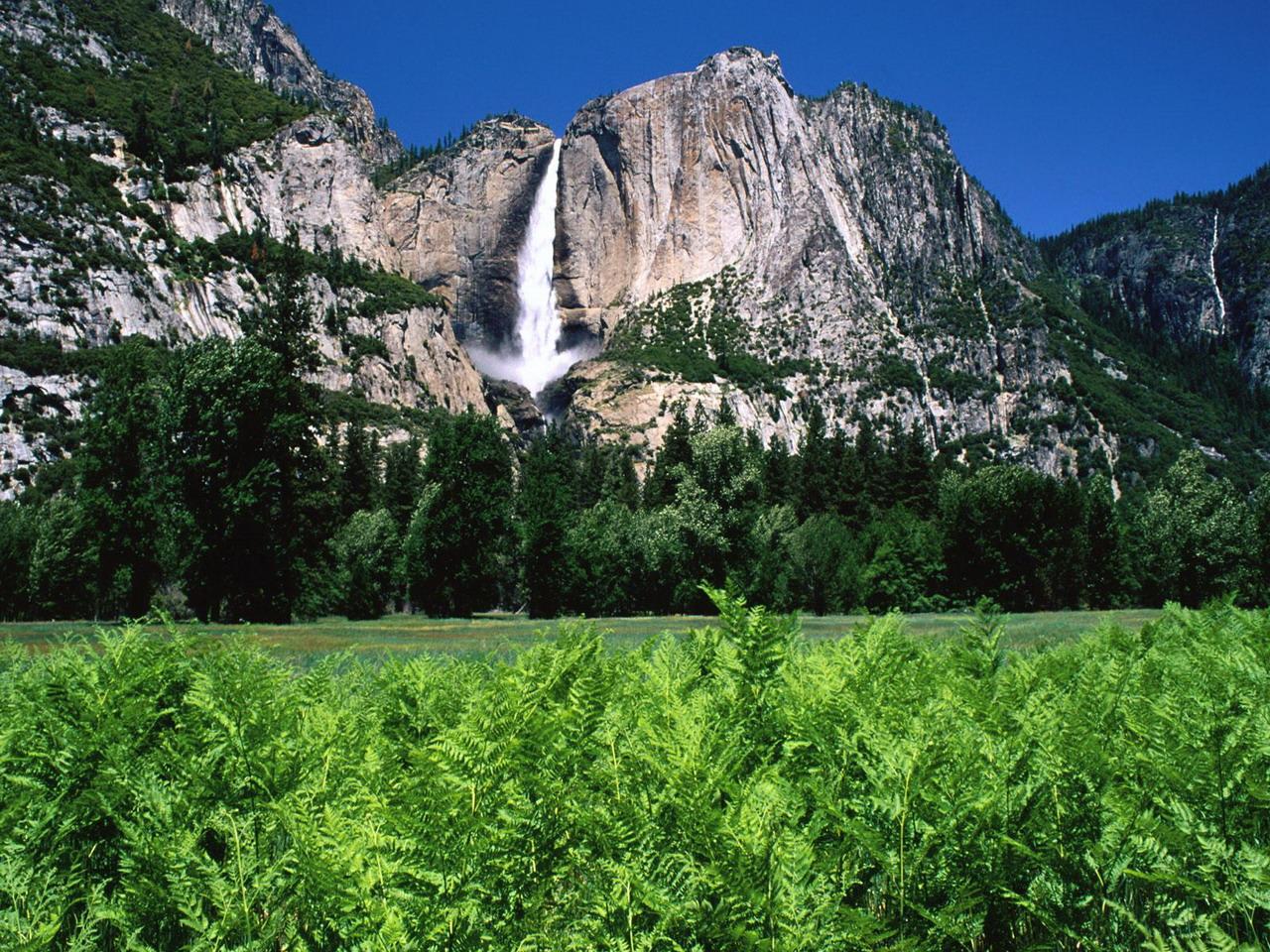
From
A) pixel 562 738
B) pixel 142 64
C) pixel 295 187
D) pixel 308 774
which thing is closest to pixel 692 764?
pixel 562 738

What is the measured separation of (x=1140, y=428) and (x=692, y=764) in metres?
181

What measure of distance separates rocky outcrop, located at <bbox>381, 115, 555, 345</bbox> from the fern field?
183912mm

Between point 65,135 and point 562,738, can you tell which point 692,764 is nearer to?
point 562,738

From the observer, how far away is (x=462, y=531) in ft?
164

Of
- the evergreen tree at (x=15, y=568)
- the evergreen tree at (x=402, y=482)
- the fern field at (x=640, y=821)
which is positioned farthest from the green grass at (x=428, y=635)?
the evergreen tree at (x=402, y=482)

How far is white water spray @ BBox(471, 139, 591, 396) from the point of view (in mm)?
181375

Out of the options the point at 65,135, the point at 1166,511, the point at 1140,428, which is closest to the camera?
the point at 1166,511

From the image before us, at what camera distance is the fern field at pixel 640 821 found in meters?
2.39

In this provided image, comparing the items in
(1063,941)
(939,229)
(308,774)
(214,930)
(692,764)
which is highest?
(939,229)

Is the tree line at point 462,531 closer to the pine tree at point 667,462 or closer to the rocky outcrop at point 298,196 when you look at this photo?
the pine tree at point 667,462

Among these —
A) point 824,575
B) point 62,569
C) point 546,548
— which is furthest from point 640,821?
point 824,575

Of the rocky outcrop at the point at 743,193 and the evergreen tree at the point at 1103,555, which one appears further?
the rocky outcrop at the point at 743,193

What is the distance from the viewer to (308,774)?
341 cm

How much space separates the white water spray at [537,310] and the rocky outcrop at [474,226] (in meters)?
2.29
